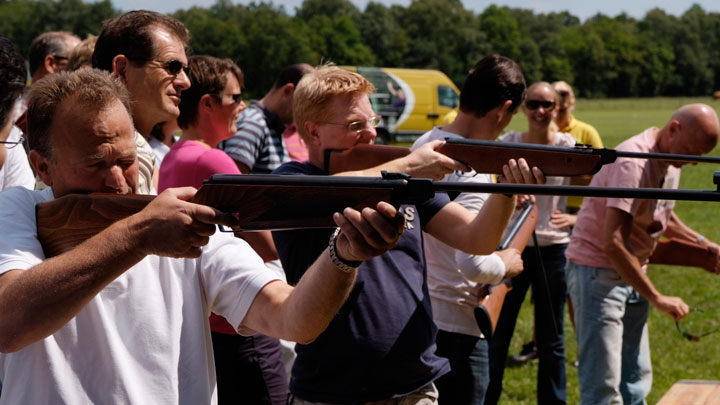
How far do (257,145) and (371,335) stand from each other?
293 cm

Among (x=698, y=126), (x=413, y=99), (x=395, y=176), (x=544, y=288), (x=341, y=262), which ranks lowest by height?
(x=413, y=99)

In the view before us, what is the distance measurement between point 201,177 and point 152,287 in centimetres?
147

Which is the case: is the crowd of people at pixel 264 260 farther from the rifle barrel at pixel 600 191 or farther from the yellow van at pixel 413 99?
the yellow van at pixel 413 99

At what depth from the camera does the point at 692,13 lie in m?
129

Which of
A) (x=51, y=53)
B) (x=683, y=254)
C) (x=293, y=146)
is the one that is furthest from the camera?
(x=51, y=53)

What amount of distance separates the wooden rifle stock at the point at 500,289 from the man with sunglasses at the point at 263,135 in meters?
1.67

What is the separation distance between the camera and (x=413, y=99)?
28938 mm

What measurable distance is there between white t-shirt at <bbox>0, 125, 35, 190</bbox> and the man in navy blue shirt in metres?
1.66

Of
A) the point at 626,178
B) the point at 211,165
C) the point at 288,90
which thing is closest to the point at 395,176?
the point at 211,165

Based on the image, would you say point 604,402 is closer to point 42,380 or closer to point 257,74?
point 42,380

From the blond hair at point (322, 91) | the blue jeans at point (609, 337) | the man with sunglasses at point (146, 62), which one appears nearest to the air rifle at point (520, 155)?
the blond hair at point (322, 91)

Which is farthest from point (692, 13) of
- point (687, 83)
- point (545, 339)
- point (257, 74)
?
point (545, 339)

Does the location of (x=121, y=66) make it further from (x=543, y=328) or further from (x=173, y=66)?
(x=543, y=328)

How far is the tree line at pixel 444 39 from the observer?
264ft
